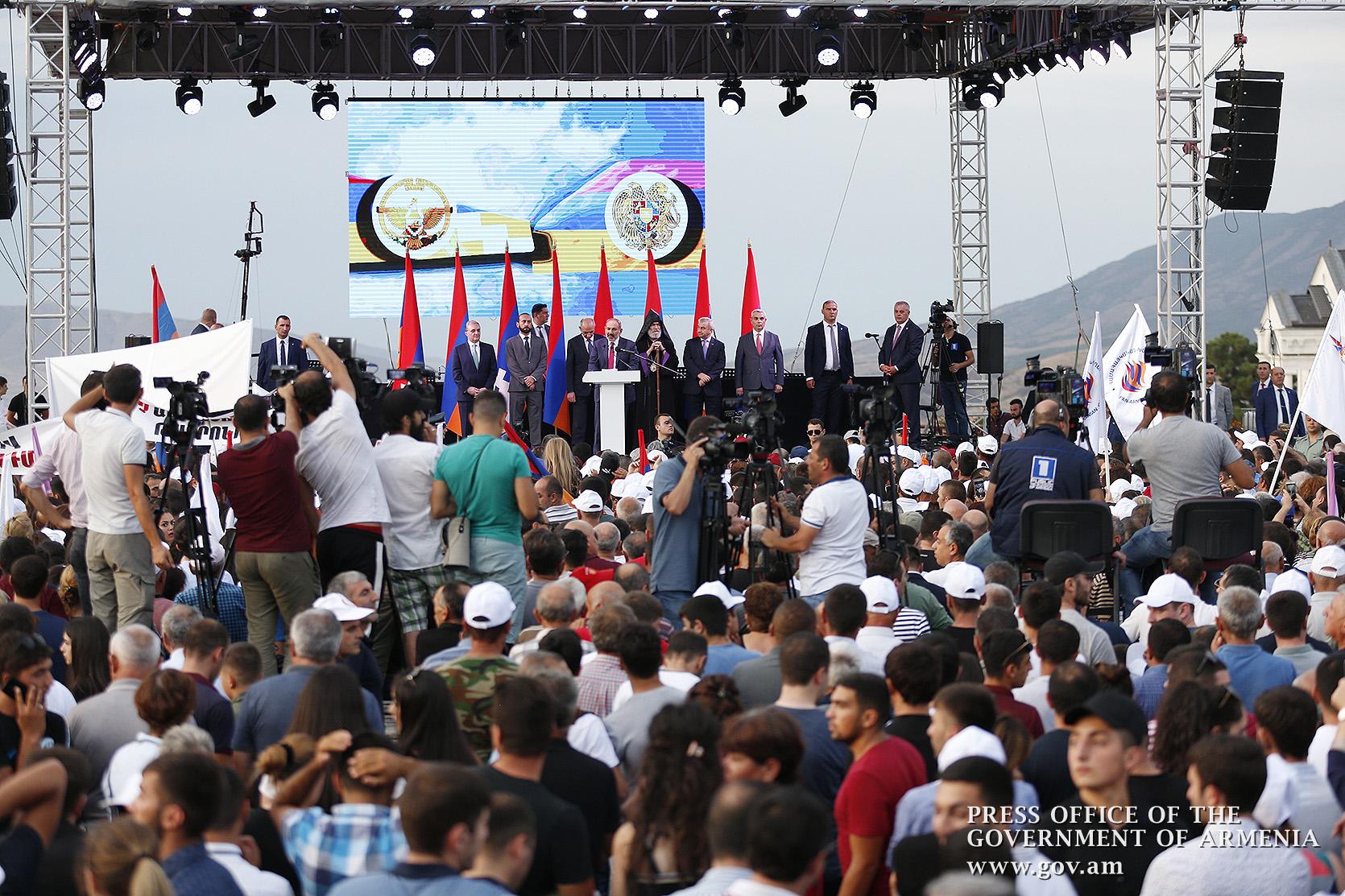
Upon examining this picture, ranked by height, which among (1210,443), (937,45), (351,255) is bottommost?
(1210,443)

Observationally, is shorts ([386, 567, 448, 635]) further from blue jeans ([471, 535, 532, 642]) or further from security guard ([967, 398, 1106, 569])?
security guard ([967, 398, 1106, 569])

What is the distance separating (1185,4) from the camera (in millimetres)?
15953

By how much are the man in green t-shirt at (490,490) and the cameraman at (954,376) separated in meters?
10.7

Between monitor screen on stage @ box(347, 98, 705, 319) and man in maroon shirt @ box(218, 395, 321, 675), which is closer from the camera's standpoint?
man in maroon shirt @ box(218, 395, 321, 675)

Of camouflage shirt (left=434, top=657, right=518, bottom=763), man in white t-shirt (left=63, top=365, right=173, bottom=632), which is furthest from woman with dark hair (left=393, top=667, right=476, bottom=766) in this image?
man in white t-shirt (left=63, top=365, right=173, bottom=632)

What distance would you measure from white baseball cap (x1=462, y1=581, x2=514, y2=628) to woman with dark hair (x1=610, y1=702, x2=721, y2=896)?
4.71 ft

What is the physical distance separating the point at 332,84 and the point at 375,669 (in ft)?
48.8

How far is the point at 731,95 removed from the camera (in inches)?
764

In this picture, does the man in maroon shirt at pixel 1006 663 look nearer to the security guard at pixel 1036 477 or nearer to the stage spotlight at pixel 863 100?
the security guard at pixel 1036 477

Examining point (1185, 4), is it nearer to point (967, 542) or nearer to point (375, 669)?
Result: point (967, 542)

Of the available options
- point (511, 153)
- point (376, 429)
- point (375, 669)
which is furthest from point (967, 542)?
point (511, 153)

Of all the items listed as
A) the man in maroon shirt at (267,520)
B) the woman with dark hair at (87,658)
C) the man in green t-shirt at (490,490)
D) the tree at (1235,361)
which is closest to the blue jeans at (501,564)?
the man in green t-shirt at (490,490)

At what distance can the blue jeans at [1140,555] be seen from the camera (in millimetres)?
8391

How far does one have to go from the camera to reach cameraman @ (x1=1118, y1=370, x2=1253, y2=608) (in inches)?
324
